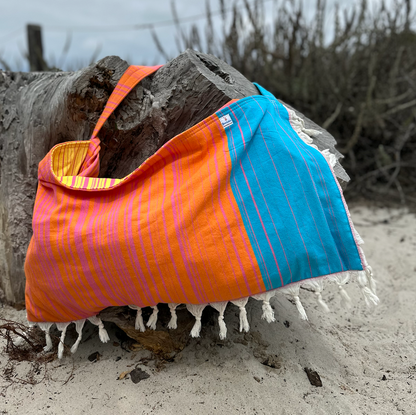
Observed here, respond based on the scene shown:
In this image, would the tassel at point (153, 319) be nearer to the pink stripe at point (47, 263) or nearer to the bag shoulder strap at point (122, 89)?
the pink stripe at point (47, 263)

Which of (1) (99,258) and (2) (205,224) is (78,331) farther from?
(2) (205,224)

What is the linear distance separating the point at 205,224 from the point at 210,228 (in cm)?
2

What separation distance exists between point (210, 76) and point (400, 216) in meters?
2.51

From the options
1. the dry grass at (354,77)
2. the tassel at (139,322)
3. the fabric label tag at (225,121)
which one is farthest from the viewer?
the dry grass at (354,77)

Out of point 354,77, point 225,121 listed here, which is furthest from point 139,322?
point 354,77

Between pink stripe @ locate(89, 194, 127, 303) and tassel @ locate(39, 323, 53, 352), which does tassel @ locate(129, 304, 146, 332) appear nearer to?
pink stripe @ locate(89, 194, 127, 303)

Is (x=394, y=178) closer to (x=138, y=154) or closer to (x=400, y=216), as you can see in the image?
(x=400, y=216)

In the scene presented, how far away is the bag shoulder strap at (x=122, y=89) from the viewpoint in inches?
58.6

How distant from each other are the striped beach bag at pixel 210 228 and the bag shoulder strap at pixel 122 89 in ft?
1.00

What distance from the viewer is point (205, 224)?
1.19 metres

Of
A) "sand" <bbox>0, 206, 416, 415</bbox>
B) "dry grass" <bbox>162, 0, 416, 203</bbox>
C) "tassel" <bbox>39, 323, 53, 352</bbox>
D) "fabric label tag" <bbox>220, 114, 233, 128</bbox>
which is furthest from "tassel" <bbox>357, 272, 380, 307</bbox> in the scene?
"dry grass" <bbox>162, 0, 416, 203</bbox>

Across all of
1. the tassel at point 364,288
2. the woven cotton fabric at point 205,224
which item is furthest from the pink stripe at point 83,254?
the tassel at point 364,288

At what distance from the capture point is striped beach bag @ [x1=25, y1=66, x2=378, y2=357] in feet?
3.83

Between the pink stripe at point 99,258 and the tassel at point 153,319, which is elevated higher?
the pink stripe at point 99,258
